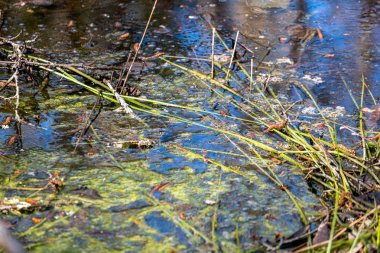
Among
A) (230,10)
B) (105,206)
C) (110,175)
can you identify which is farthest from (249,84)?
(230,10)

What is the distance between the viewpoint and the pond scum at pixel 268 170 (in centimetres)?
177

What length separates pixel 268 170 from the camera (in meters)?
2.26

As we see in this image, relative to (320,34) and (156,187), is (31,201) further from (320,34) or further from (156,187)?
(320,34)

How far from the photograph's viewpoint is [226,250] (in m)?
1.74

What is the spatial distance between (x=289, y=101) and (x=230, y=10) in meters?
2.02

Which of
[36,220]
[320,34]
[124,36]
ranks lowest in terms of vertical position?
[320,34]

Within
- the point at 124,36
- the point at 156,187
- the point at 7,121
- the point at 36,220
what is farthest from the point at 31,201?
the point at 124,36

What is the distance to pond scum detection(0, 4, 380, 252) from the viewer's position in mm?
1774

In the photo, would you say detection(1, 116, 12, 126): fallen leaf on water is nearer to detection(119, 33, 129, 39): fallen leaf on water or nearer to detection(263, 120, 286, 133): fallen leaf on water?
detection(263, 120, 286, 133): fallen leaf on water

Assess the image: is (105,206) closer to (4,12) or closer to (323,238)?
(323,238)

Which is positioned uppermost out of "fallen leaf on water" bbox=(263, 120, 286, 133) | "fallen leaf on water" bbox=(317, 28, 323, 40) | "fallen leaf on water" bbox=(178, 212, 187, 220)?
"fallen leaf on water" bbox=(178, 212, 187, 220)

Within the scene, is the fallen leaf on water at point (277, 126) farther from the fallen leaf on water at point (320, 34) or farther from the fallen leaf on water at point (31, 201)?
the fallen leaf on water at point (320, 34)

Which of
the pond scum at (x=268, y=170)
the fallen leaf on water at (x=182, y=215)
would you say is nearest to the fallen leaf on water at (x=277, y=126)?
the pond scum at (x=268, y=170)

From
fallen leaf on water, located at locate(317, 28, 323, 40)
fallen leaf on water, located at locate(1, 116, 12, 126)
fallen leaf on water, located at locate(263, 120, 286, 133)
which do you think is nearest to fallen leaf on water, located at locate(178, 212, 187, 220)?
fallen leaf on water, located at locate(263, 120, 286, 133)
